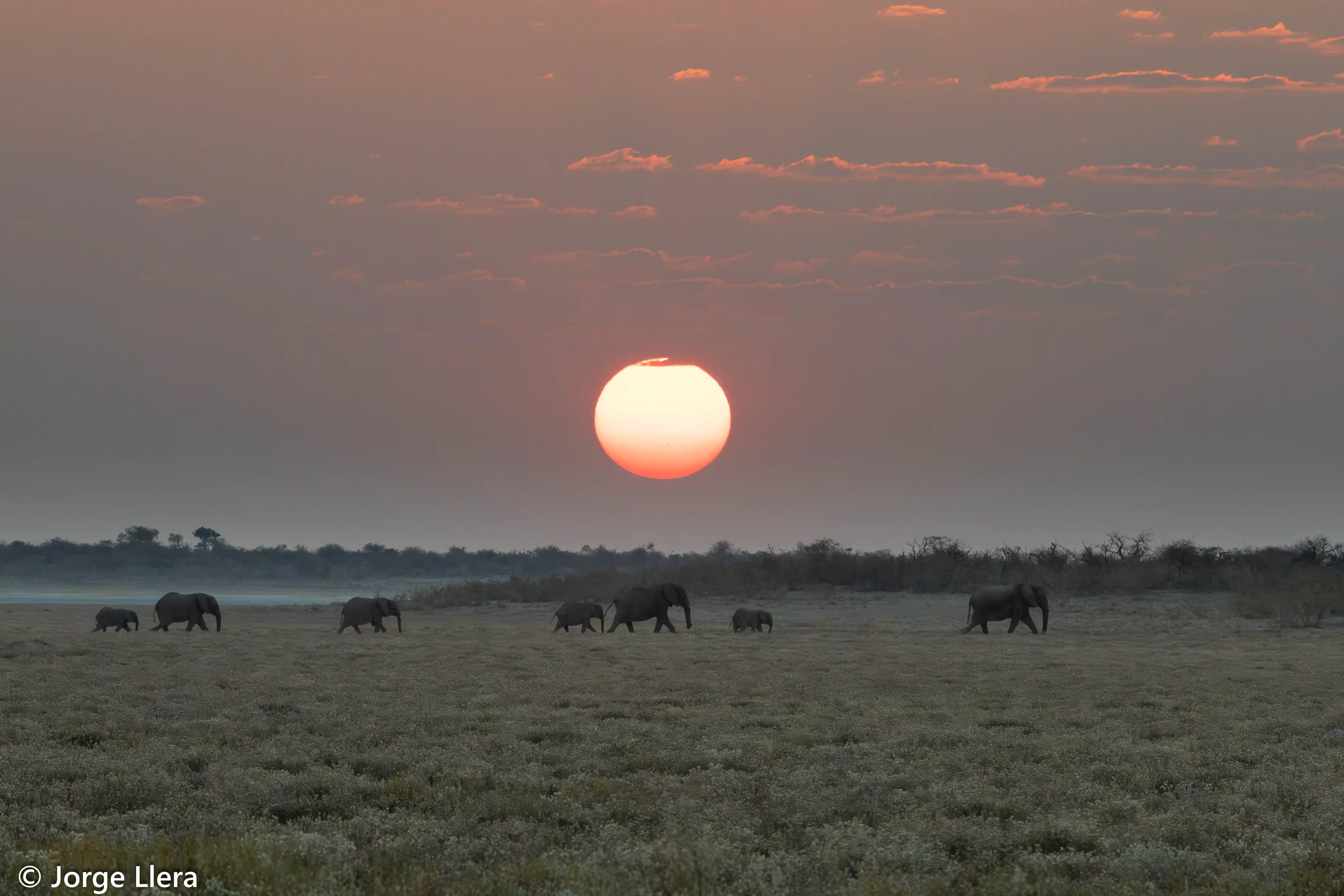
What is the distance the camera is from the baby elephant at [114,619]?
43.2 meters

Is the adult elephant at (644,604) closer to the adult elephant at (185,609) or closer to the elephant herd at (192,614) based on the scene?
the elephant herd at (192,614)

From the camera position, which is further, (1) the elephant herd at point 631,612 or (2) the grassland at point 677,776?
(1) the elephant herd at point 631,612

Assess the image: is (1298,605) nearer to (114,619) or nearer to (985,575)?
(985,575)

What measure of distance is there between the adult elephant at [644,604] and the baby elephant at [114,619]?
681 inches

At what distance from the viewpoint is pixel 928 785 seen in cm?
1218

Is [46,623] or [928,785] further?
[46,623]

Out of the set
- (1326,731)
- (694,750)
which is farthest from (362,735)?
(1326,731)

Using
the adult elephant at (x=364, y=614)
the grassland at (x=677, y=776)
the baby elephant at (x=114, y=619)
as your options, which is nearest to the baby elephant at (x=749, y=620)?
the adult elephant at (x=364, y=614)

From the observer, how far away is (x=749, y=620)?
41.3 m

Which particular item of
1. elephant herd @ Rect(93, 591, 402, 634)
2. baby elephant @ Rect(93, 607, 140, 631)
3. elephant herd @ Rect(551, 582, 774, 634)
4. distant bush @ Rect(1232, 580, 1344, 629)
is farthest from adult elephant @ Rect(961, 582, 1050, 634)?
baby elephant @ Rect(93, 607, 140, 631)

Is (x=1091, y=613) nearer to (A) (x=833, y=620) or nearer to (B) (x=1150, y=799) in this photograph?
(A) (x=833, y=620)

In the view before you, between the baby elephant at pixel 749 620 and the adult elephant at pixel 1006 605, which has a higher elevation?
the adult elephant at pixel 1006 605

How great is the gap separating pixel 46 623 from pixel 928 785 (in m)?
51.6

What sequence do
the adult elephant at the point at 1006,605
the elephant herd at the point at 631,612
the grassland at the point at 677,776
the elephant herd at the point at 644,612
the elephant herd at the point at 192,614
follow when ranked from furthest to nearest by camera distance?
the elephant herd at the point at 192,614 → the elephant herd at the point at 644,612 → the elephant herd at the point at 631,612 → the adult elephant at the point at 1006,605 → the grassland at the point at 677,776
